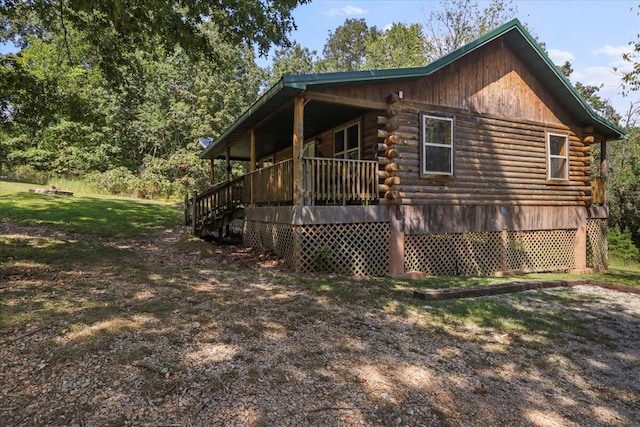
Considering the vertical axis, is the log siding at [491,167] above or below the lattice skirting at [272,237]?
above

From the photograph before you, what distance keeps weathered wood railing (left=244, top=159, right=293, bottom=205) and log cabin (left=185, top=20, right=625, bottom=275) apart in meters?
0.05

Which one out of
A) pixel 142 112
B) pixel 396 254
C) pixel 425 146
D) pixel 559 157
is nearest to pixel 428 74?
pixel 425 146

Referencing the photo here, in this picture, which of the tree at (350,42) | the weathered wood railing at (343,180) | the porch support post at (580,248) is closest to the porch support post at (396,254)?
the weathered wood railing at (343,180)

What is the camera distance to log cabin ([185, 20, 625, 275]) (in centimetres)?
880

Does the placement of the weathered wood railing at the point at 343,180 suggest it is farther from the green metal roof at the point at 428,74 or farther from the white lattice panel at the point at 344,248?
the green metal roof at the point at 428,74

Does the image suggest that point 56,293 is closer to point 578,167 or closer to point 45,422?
point 45,422

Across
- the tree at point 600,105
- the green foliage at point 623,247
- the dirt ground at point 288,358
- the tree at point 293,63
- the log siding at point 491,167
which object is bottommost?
the green foliage at point 623,247

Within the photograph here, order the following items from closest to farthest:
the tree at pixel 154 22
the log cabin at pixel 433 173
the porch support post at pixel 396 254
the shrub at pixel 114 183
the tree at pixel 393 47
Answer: the tree at pixel 154 22 → the log cabin at pixel 433 173 → the porch support post at pixel 396 254 → the shrub at pixel 114 183 → the tree at pixel 393 47

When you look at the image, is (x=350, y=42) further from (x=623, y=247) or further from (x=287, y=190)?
(x=287, y=190)

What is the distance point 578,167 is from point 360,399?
505 inches

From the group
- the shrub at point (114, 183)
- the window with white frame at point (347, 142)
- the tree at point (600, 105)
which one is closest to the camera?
the window with white frame at point (347, 142)

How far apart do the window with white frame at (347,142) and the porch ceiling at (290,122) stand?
0.94 feet

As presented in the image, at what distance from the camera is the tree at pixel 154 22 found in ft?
24.7

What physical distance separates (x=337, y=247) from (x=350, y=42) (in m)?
47.5
